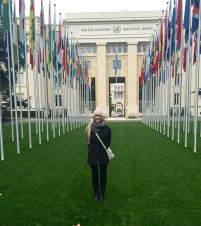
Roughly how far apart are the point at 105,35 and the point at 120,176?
155 feet

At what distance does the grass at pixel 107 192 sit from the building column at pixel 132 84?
41.0m

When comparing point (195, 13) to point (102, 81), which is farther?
point (102, 81)

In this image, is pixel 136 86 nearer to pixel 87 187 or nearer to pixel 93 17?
pixel 93 17

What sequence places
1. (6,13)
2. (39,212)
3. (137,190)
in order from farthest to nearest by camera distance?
(6,13)
(137,190)
(39,212)

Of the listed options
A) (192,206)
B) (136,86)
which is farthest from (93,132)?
(136,86)

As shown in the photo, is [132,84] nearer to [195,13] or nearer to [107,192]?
[195,13]

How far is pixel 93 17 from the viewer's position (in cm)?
5097

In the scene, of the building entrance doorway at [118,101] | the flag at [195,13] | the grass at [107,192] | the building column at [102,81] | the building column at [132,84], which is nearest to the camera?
the grass at [107,192]

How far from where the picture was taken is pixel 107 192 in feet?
21.0

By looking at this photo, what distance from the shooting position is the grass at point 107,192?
193 inches

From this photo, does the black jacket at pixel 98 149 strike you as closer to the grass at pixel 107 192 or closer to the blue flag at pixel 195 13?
the grass at pixel 107 192

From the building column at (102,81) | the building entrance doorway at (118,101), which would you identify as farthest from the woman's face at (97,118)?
the building entrance doorway at (118,101)

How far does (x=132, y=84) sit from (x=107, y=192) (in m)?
46.7

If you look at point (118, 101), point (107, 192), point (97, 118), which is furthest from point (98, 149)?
point (118, 101)
